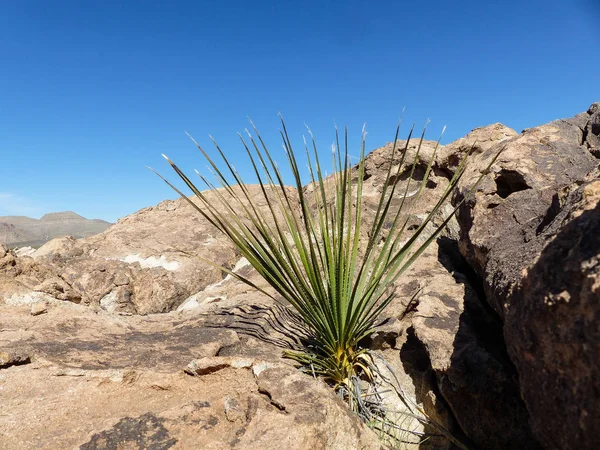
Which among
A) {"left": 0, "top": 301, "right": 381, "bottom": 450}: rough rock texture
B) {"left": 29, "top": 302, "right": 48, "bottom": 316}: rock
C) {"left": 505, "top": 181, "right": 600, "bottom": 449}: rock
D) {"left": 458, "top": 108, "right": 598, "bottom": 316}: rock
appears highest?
{"left": 458, "top": 108, "right": 598, "bottom": 316}: rock

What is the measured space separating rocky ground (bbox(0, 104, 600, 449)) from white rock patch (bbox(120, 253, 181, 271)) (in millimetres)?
1319

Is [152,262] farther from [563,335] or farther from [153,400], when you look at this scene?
[563,335]

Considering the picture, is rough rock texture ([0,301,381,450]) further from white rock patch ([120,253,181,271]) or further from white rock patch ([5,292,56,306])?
white rock patch ([120,253,181,271])

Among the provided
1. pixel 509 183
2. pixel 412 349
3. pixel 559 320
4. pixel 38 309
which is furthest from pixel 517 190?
pixel 38 309

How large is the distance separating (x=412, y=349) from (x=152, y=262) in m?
3.29

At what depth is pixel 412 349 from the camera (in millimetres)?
2361

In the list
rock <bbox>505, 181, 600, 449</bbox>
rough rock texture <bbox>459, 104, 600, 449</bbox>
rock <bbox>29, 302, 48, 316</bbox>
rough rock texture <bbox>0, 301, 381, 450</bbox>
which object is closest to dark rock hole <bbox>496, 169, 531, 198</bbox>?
rough rock texture <bbox>459, 104, 600, 449</bbox>

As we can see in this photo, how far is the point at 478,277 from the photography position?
276 centimetres

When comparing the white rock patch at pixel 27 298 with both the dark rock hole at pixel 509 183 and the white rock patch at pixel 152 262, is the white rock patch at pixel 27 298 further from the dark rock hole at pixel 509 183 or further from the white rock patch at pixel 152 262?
the dark rock hole at pixel 509 183

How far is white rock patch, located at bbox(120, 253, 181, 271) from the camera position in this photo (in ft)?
14.9

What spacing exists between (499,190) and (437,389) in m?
1.48

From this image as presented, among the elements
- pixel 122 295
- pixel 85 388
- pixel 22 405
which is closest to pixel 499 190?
pixel 85 388

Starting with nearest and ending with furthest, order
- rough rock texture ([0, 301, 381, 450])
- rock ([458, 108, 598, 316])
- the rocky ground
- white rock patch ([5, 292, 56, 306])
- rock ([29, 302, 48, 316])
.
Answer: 1. the rocky ground
2. rough rock texture ([0, 301, 381, 450])
3. rock ([458, 108, 598, 316])
4. rock ([29, 302, 48, 316])
5. white rock patch ([5, 292, 56, 306])

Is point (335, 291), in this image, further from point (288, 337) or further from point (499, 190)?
point (499, 190)
